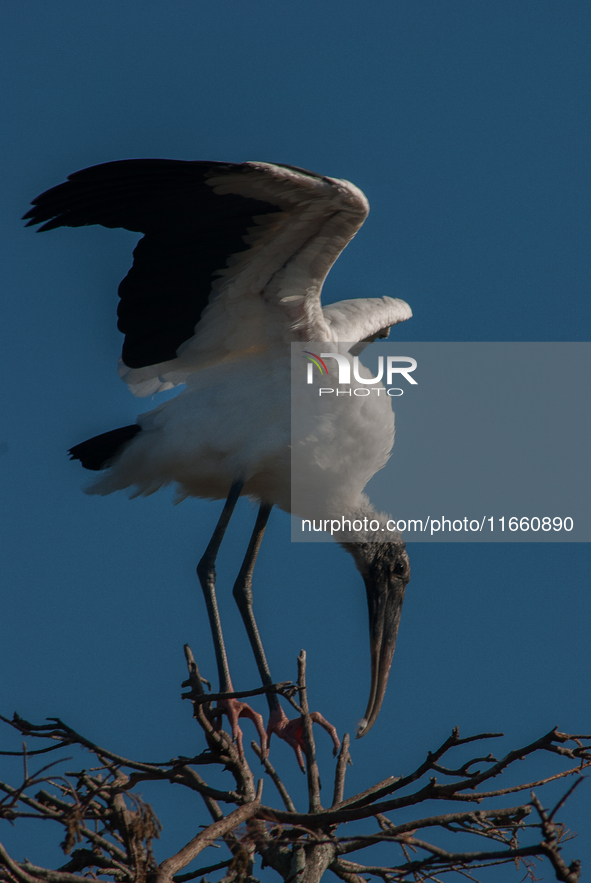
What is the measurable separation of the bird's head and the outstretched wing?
143cm

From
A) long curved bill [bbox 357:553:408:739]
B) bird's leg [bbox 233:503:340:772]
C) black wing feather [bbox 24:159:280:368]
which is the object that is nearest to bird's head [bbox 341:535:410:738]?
long curved bill [bbox 357:553:408:739]

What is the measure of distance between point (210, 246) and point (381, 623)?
2.45 metres

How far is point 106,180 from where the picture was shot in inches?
186

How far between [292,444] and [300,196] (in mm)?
1345

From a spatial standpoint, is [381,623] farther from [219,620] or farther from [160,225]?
[160,225]

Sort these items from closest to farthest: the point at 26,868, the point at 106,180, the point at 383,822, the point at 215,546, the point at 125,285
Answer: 1. the point at 26,868
2. the point at 383,822
3. the point at 106,180
4. the point at 125,285
5. the point at 215,546

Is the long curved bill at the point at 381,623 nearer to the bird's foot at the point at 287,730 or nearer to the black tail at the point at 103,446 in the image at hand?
the bird's foot at the point at 287,730

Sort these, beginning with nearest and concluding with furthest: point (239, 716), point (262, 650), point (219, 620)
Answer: point (239, 716) < point (219, 620) < point (262, 650)

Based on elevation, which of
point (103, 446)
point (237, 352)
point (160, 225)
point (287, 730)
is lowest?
point (287, 730)

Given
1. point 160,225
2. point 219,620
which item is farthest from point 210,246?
point 219,620

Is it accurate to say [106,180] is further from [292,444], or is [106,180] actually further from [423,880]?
[423,880]

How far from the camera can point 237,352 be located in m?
5.88

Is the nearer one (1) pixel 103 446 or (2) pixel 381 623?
(1) pixel 103 446

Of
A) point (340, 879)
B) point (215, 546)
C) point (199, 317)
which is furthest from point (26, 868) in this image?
Result: point (199, 317)
